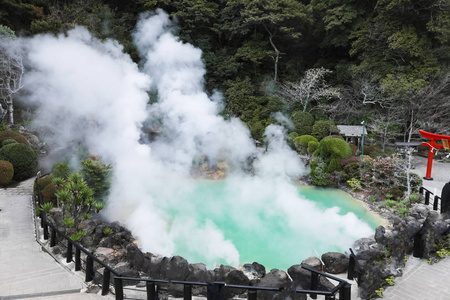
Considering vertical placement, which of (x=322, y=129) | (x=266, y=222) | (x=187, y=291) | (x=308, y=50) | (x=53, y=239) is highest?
(x=308, y=50)

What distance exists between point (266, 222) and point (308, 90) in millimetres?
14260

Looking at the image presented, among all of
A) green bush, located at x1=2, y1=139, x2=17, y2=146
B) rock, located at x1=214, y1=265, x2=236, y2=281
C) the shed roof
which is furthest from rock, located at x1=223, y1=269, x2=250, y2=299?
the shed roof

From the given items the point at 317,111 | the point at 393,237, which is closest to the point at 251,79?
the point at 317,111

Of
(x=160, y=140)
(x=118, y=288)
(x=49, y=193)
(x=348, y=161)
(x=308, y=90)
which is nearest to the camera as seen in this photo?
(x=118, y=288)

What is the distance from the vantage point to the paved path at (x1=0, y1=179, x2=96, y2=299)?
19.7 ft

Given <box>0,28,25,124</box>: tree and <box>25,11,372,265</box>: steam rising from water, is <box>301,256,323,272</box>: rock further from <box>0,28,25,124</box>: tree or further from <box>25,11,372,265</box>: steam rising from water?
<box>0,28,25,124</box>: tree

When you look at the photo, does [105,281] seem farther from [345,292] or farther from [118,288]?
[345,292]

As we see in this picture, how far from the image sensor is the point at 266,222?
36.5 ft

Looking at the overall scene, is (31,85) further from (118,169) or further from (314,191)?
(314,191)

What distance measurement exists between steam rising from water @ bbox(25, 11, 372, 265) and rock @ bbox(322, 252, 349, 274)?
Answer: 1.87 meters

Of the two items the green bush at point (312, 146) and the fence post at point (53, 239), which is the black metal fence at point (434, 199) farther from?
the fence post at point (53, 239)

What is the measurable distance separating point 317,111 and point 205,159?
10.7 m

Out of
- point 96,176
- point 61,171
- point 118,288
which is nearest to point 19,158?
point 61,171

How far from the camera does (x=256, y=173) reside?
Answer: 16.9 metres
